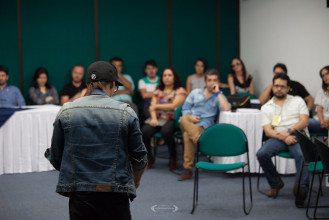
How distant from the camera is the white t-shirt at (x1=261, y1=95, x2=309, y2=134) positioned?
4.75 metres

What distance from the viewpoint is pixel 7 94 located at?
21.0 ft

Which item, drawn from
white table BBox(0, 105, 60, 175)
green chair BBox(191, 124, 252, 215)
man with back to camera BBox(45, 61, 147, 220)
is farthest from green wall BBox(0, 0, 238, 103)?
man with back to camera BBox(45, 61, 147, 220)

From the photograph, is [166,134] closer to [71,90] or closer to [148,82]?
[148,82]

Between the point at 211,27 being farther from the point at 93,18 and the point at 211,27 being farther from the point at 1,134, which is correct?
the point at 1,134

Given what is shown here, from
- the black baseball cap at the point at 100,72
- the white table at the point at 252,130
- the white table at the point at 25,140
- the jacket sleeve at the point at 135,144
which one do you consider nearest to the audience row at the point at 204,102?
the white table at the point at 252,130

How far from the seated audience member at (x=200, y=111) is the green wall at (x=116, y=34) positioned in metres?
2.46

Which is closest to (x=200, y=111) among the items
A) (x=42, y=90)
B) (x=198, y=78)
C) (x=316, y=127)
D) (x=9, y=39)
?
(x=316, y=127)

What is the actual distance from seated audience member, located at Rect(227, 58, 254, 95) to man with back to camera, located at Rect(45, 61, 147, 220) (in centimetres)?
550

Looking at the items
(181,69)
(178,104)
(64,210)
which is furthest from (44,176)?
(181,69)

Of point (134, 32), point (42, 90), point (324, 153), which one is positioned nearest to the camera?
point (324, 153)

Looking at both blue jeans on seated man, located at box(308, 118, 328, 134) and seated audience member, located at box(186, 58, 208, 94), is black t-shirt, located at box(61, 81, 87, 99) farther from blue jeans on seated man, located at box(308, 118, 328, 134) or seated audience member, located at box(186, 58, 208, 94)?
blue jeans on seated man, located at box(308, 118, 328, 134)

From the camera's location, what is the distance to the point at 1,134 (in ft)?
18.0

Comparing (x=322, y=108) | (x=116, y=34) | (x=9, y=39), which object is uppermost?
(x=116, y=34)

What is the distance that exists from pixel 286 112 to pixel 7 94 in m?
3.76
